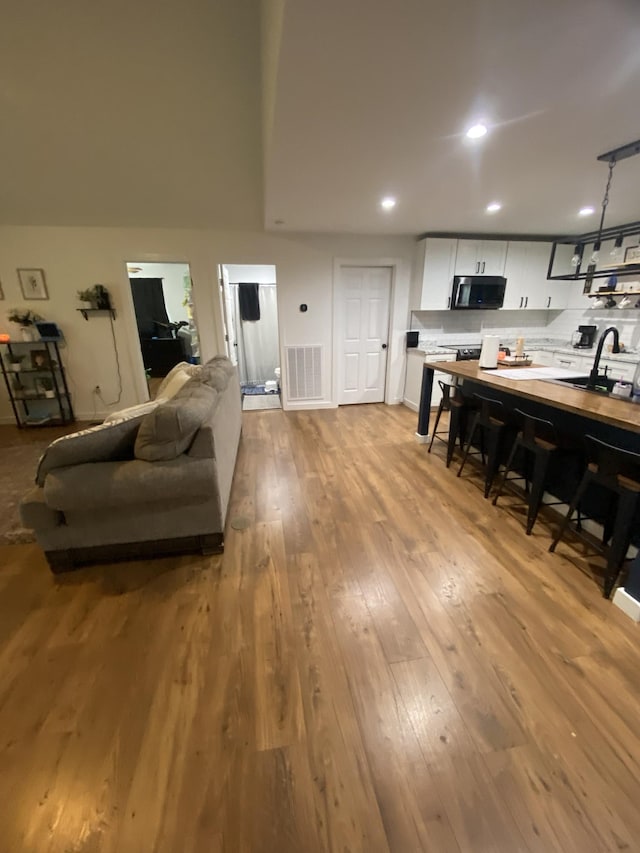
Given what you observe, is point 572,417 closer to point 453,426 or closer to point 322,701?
point 453,426

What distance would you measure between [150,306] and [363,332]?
4.93m

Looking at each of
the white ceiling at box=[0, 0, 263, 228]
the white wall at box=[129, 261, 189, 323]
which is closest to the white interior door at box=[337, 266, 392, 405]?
the white ceiling at box=[0, 0, 263, 228]

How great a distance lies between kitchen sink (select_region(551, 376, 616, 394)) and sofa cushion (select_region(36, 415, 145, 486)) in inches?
115

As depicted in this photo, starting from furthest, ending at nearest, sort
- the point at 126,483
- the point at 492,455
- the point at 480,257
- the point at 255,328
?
the point at 255,328, the point at 480,257, the point at 492,455, the point at 126,483

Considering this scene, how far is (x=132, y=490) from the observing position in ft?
5.98

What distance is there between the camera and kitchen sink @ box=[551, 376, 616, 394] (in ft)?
7.54

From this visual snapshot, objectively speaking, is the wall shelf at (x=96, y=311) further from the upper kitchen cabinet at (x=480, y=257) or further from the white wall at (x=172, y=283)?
the upper kitchen cabinet at (x=480, y=257)

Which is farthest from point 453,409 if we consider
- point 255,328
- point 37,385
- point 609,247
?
point 37,385

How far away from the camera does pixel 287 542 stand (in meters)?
2.26

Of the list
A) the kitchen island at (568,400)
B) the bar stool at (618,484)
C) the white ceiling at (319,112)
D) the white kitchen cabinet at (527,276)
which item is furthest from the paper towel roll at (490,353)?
the white kitchen cabinet at (527,276)

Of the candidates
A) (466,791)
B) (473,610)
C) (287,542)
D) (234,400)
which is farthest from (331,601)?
(234,400)

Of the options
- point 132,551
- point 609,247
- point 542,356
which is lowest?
point 132,551

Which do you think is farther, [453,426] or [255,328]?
[255,328]

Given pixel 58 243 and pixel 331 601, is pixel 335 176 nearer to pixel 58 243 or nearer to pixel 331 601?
pixel 331 601
